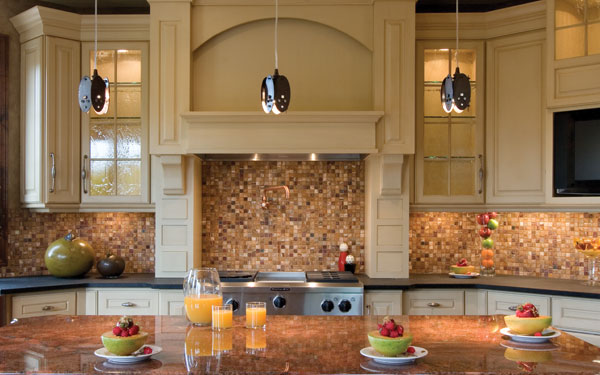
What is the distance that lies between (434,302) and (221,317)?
222cm

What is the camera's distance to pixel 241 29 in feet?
15.0

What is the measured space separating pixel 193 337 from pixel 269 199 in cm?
255

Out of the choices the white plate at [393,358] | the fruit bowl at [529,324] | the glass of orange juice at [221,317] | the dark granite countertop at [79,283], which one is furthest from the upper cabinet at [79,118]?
the fruit bowl at [529,324]

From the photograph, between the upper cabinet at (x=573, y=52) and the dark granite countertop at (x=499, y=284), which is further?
the upper cabinet at (x=573, y=52)

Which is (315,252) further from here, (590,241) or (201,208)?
(590,241)

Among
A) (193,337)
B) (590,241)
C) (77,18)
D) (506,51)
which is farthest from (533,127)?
(77,18)

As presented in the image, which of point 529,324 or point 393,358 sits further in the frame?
point 529,324

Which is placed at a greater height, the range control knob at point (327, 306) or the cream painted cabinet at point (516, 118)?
the cream painted cabinet at point (516, 118)

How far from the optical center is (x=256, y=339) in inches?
94.0

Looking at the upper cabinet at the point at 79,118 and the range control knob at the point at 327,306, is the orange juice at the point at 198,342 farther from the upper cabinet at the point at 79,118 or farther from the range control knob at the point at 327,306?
the upper cabinet at the point at 79,118

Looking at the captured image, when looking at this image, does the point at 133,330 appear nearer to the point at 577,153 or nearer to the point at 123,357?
the point at 123,357

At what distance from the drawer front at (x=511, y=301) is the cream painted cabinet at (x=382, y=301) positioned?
25.3 inches

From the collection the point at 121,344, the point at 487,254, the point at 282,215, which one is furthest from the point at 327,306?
the point at 121,344

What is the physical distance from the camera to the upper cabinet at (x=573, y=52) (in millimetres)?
4105
